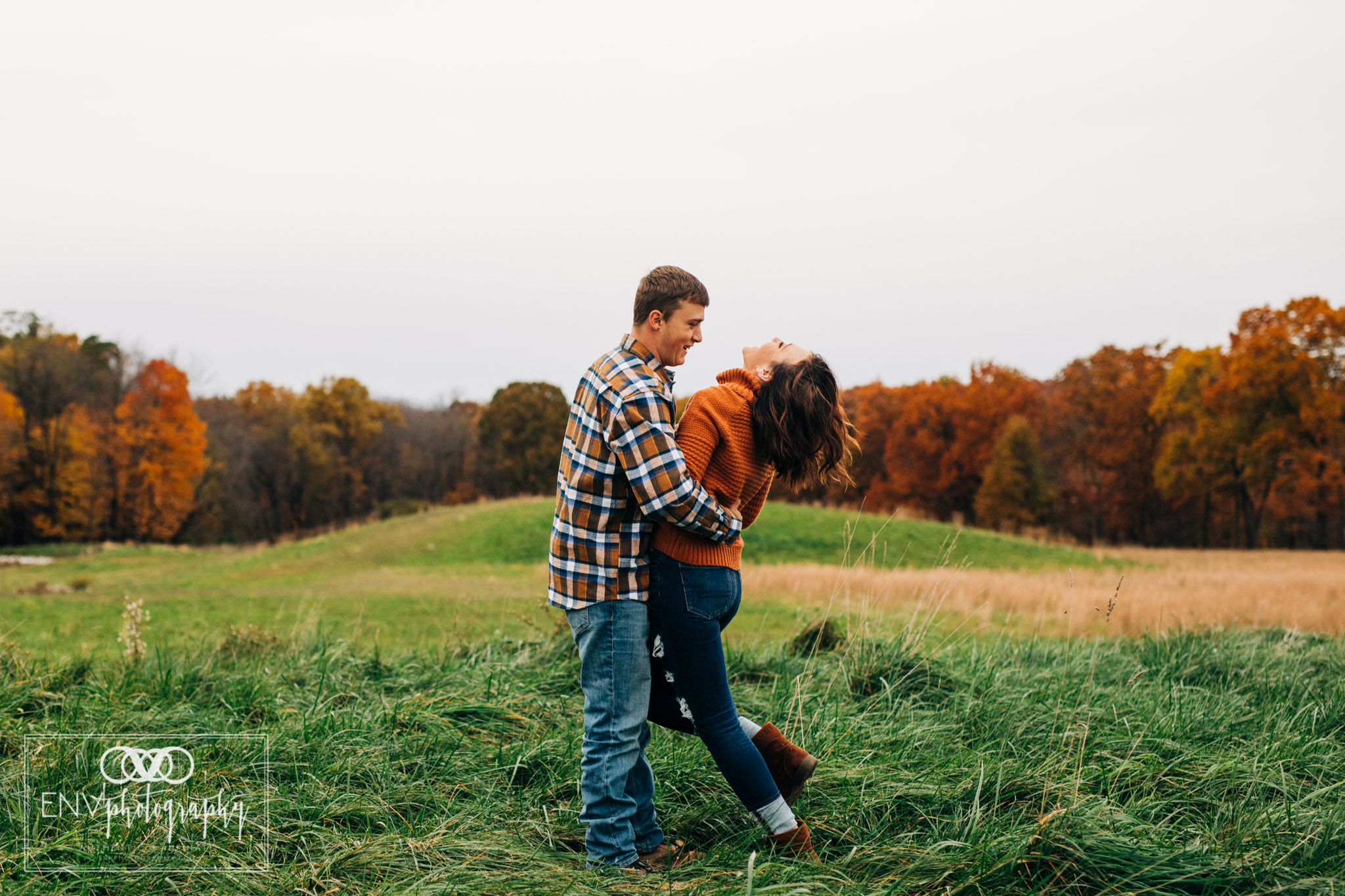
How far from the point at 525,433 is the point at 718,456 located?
141 feet

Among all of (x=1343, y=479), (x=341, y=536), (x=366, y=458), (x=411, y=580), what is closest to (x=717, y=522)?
(x=411, y=580)

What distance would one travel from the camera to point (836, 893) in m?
2.55

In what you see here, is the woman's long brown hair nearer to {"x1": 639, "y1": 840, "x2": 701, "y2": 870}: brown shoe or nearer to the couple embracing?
the couple embracing

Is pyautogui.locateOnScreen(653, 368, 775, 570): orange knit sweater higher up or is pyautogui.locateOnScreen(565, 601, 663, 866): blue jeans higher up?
pyautogui.locateOnScreen(653, 368, 775, 570): orange knit sweater

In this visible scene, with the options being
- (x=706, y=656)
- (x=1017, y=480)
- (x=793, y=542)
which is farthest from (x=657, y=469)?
(x=1017, y=480)

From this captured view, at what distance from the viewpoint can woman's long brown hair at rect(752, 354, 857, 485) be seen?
291 cm

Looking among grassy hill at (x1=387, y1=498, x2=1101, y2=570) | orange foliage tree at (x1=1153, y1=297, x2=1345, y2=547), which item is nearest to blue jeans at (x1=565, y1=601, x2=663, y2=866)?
grassy hill at (x1=387, y1=498, x2=1101, y2=570)

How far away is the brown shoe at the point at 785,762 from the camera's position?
119 inches

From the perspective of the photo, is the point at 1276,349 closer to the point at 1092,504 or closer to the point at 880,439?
the point at 1092,504

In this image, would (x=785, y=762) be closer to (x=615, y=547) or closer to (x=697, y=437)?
(x=615, y=547)

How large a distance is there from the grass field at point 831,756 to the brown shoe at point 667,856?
9cm

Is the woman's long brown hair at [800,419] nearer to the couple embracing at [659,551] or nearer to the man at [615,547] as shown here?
the couple embracing at [659,551]

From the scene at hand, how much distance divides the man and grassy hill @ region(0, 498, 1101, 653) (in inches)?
129

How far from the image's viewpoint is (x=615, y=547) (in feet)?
9.31
